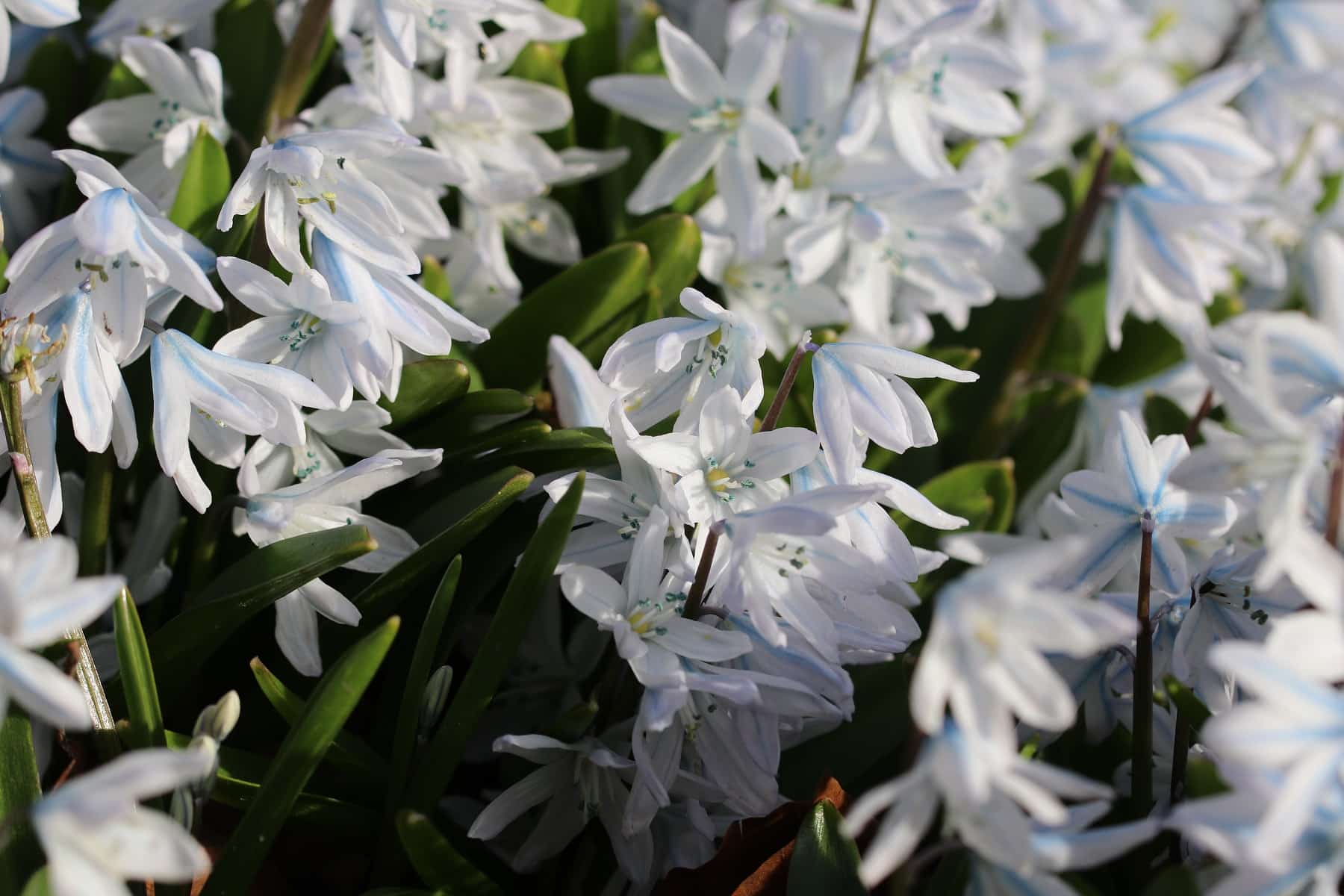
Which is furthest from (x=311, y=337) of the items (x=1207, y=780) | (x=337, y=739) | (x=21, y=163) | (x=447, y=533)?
(x=1207, y=780)

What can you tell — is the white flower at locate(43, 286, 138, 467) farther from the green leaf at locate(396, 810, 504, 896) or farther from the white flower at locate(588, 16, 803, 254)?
the white flower at locate(588, 16, 803, 254)

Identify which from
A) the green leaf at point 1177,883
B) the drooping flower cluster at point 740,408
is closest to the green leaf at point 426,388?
the drooping flower cluster at point 740,408

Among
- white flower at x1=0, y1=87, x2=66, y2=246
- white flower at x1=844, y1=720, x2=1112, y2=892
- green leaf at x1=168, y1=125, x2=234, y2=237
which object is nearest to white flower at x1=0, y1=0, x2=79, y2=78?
green leaf at x1=168, y1=125, x2=234, y2=237

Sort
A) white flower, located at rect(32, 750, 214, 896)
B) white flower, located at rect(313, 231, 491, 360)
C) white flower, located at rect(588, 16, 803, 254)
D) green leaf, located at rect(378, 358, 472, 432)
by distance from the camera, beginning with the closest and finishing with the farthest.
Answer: white flower, located at rect(32, 750, 214, 896), white flower, located at rect(313, 231, 491, 360), green leaf, located at rect(378, 358, 472, 432), white flower, located at rect(588, 16, 803, 254)

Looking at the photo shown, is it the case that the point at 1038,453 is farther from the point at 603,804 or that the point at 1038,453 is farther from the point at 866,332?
the point at 603,804

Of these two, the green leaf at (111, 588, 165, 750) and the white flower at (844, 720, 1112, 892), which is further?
the green leaf at (111, 588, 165, 750)

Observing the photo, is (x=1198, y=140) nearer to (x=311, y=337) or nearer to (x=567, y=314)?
(x=567, y=314)
